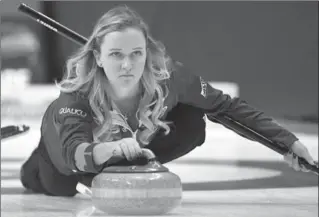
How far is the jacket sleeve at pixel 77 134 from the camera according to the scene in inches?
53.0

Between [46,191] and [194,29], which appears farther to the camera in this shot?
[194,29]

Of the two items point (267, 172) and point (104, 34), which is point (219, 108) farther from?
point (267, 172)

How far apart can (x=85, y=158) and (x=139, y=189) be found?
4.4 inches

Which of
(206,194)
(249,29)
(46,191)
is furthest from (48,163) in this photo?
(249,29)

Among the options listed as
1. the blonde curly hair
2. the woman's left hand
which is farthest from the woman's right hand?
the woman's left hand

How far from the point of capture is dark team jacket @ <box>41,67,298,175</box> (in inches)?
54.6

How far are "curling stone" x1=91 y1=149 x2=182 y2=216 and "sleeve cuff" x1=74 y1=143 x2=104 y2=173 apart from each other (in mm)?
30

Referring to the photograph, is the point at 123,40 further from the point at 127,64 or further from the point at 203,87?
the point at 203,87

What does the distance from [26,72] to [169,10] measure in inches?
50.2

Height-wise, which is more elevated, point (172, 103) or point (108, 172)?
point (172, 103)

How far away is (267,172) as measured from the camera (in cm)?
267

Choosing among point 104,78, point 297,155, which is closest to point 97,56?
point 104,78

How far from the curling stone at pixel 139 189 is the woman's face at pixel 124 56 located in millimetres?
141

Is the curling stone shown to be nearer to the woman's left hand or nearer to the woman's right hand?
the woman's right hand
